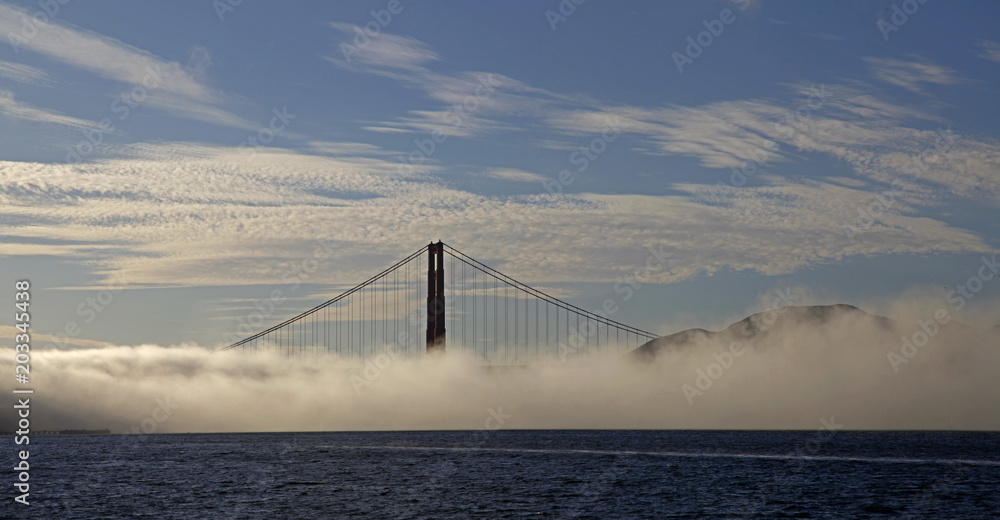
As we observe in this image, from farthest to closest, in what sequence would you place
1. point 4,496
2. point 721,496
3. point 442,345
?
point 442,345 → point 4,496 → point 721,496

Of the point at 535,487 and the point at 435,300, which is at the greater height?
the point at 435,300

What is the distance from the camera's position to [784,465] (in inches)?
3233

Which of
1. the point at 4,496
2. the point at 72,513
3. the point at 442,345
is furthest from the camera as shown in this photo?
the point at 442,345

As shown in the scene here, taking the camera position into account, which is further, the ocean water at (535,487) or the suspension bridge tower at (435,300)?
→ the suspension bridge tower at (435,300)

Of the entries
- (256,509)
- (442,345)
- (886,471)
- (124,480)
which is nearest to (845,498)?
(886,471)

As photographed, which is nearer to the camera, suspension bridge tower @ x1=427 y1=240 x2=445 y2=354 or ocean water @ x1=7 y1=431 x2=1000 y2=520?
ocean water @ x1=7 y1=431 x2=1000 y2=520

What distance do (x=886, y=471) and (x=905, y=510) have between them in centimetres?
2782

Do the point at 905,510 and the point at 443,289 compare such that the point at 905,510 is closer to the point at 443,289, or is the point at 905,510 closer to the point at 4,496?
the point at 4,496

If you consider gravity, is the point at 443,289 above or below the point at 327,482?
above

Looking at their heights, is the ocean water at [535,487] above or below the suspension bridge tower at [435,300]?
below

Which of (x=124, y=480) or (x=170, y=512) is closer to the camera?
(x=170, y=512)

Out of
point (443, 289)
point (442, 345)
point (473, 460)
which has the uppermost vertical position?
point (443, 289)

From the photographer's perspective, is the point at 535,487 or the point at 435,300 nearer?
the point at 535,487

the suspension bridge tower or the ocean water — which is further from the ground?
the suspension bridge tower
